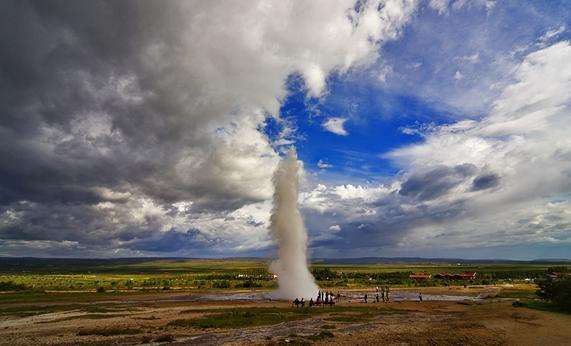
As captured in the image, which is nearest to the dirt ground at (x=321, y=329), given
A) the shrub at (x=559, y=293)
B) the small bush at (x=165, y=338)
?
the small bush at (x=165, y=338)

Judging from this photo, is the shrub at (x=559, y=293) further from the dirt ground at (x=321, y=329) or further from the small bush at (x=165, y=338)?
the small bush at (x=165, y=338)

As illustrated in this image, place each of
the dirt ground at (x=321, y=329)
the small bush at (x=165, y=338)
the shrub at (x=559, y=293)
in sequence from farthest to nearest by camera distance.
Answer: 1. the shrub at (x=559, y=293)
2. the small bush at (x=165, y=338)
3. the dirt ground at (x=321, y=329)

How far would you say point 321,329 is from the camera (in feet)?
114

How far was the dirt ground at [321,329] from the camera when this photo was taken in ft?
96.8

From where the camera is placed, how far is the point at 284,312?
47.6 meters

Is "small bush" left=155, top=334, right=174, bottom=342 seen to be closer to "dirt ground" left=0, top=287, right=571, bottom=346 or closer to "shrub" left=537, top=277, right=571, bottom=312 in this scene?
"dirt ground" left=0, top=287, right=571, bottom=346

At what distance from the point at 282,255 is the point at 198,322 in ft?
106

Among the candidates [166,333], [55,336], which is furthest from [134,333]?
[55,336]

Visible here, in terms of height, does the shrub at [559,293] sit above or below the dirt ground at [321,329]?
above

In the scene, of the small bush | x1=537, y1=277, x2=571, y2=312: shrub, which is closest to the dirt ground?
the small bush

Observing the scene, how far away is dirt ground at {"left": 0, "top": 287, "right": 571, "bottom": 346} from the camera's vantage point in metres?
29.5

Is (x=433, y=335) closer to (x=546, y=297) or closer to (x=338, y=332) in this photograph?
(x=338, y=332)

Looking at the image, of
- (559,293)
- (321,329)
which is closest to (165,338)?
(321,329)

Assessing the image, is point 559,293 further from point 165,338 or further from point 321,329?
point 165,338
